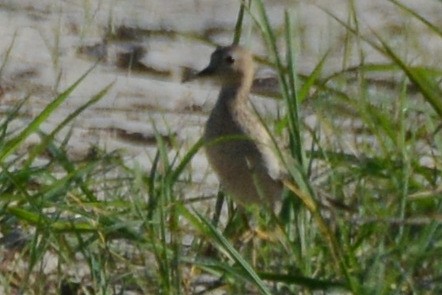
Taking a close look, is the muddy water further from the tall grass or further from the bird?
the tall grass

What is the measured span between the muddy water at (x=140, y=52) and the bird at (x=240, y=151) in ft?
1.20

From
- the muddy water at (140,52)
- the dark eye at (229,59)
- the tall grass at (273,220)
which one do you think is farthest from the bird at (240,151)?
the muddy water at (140,52)

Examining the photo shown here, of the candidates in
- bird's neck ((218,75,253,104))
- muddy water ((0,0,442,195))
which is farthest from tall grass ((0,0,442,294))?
muddy water ((0,0,442,195))

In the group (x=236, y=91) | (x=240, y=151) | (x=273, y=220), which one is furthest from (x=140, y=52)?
(x=273, y=220)

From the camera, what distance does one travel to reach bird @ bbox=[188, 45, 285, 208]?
587cm

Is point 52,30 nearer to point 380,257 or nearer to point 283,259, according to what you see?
point 283,259

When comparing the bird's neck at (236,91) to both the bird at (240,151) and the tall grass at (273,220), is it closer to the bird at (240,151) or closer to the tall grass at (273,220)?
the bird at (240,151)

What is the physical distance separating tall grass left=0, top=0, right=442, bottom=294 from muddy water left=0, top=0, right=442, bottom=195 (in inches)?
41.6

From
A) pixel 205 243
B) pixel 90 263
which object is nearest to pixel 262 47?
pixel 205 243

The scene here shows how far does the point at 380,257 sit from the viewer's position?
15.4 ft

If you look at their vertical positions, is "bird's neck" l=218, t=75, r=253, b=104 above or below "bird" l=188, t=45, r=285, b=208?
above

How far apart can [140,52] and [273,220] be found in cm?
295

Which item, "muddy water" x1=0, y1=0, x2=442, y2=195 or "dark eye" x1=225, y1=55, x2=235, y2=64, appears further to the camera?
"muddy water" x1=0, y1=0, x2=442, y2=195

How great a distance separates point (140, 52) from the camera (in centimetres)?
801
